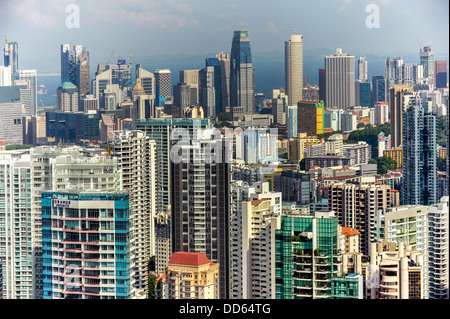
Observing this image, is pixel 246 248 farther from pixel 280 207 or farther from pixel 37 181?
pixel 37 181

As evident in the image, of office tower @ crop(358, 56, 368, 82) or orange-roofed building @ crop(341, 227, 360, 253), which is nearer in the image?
orange-roofed building @ crop(341, 227, 360, 253)

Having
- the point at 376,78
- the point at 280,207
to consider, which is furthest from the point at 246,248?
the point at 376,78

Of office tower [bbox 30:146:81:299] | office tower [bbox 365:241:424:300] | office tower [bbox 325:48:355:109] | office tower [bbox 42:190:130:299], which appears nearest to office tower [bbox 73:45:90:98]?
office tower [bbox 30:146:81:299]

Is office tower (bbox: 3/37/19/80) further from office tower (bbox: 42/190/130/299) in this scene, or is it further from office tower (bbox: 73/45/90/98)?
office tower (bbox: 42/190/130/299)

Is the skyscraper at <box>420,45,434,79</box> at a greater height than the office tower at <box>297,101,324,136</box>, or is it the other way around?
the skyscraper at <box>420,45,434,79</box>

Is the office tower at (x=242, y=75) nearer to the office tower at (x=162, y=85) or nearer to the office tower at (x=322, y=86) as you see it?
the office tower at (x=162, y=85)

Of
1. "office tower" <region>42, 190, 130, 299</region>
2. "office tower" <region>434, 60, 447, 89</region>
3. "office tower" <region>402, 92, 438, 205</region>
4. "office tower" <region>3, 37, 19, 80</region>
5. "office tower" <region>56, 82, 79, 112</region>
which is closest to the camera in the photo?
"office tower" <region>42, 190, 130, 299</region>

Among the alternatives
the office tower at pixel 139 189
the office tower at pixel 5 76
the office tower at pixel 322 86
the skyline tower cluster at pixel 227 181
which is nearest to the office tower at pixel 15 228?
the skyline tower cluster at pixel 227 181
